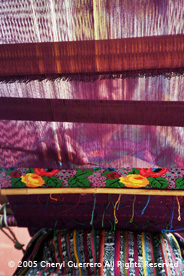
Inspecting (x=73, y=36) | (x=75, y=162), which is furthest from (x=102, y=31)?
(x=75, y=162)

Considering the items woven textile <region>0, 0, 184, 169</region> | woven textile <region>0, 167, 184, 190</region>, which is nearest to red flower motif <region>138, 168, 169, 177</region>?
woven textile <region>0, 167, 184, 190</region>

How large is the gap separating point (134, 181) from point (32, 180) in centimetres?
38

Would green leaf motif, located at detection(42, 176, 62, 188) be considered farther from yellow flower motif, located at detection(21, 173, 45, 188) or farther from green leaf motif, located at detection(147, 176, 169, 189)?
green leaf motif, located at detection(147, 176, 169, 189)

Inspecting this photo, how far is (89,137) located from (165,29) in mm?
354

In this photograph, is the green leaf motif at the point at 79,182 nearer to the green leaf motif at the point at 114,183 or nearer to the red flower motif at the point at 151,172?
the green leaf motif at the point at 114,183

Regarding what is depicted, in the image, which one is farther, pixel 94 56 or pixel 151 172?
pixel 151 172

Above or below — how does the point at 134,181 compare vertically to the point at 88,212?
above

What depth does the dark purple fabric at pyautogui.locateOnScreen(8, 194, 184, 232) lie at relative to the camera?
1.07 metres

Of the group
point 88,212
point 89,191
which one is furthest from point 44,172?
point 88,212

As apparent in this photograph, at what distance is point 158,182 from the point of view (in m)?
0.94

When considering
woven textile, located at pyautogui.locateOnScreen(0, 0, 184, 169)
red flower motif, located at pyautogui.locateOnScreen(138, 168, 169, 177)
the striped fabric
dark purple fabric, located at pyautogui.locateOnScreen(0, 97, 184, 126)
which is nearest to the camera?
woven textile, located at pyautogui.locateOnScreen(0, 0, 184, 169)

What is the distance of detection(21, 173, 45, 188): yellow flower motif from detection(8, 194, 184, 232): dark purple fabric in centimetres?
12

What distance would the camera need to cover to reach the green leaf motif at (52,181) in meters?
0.96

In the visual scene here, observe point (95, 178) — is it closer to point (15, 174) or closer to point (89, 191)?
point (89, 191)
